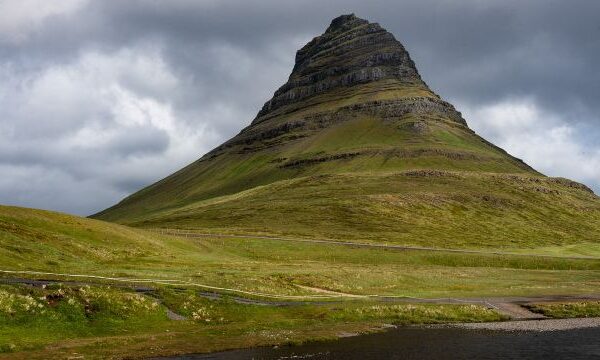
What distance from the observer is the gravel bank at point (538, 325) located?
56.9 m

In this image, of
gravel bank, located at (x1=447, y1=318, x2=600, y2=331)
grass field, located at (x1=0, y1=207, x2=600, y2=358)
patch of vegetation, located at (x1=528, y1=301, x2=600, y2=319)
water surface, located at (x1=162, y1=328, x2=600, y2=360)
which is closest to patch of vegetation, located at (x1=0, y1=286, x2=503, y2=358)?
grass field, located at (x1=0, y1=207, x2=600, y2=358)

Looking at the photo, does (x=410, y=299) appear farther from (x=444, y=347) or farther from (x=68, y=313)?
(x=68, y=313)

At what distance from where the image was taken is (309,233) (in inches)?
6619

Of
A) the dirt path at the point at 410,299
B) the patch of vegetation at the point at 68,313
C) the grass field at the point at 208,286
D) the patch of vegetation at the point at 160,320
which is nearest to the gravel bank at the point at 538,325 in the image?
the dirt path at the point at 410,299

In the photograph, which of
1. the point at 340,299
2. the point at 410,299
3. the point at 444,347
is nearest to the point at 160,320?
the point at 340,299

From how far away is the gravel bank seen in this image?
187 feet

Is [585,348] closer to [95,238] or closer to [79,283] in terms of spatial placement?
[79,283]

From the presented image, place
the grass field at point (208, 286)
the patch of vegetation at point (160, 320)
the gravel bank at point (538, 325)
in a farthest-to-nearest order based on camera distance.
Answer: the gravel bank at point (538, 325)
the grass field at point (208, 286)
the patch of vegetation at point (160, 320)

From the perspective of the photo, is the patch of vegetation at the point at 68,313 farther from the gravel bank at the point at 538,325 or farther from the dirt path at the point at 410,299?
the gravel bank at the point at 538,325

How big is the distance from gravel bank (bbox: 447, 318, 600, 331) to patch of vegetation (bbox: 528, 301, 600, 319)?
113 inches

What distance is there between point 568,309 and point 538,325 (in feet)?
38.6

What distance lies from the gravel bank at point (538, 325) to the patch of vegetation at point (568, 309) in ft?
9.44

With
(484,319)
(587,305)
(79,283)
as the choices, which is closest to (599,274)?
(587,305)

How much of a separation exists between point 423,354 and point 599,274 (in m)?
77.0
